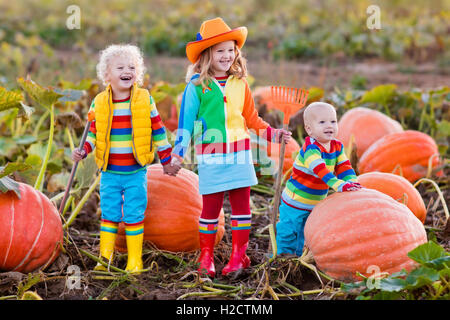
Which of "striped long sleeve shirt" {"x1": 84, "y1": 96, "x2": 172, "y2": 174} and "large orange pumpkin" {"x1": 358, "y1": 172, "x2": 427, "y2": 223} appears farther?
"large orange pumpkin" {"x1": 358, "y1": 172, "x2": 427, "y2": 223}

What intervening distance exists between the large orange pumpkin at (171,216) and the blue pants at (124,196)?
0.41ft

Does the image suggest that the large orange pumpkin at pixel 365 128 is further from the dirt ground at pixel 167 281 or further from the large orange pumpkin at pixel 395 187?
the dirt ground at pixel 167 281

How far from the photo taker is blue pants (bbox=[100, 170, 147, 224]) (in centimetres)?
269

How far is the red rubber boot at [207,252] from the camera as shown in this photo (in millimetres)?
2629

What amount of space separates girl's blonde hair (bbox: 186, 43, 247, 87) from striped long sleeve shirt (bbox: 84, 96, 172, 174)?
0.24 meters

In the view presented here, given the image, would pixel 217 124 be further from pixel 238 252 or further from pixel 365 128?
pixel 365 128

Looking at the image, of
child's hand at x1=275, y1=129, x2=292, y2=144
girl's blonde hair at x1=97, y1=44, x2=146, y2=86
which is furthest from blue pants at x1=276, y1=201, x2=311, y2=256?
girl's blonde hair at x1=97, y1=44, x2=146, y2=86

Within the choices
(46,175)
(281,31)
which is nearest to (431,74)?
(281,31)

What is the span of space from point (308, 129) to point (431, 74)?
5734mm

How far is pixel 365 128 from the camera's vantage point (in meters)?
4.12

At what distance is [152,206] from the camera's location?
2861 mm

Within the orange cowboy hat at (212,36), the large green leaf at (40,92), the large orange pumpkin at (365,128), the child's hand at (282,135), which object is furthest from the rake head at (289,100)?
the large orange pumpkin at (365,128)

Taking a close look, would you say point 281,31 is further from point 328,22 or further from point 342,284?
point 342,284

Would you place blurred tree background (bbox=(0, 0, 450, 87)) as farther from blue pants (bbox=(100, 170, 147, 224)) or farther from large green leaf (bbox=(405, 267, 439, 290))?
large green leaf (bbox=(405, 267, 439, 290))
